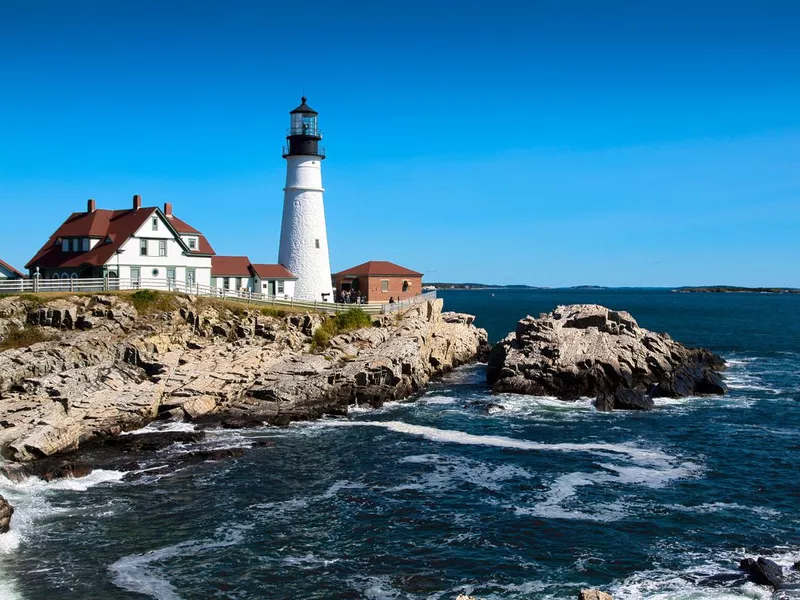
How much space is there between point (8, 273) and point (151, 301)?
12231 mm

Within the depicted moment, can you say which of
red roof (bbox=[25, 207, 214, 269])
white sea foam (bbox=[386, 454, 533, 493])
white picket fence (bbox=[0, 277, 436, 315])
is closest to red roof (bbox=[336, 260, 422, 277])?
white picket fence (bbox=[0, 277, 436, 315])

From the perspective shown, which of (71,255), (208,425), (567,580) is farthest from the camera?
(71,255)

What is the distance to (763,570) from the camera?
18969mm

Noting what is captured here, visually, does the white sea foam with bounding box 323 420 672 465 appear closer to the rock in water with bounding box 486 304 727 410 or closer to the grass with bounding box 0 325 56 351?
the rock in water with bounding box 486 304 727 410

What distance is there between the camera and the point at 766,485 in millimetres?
27141

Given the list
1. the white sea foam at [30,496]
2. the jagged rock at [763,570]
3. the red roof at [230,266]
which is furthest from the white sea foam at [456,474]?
the red roof at [230,266]

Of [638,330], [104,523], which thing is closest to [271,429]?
[104,523]

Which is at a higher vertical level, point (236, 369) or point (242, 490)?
point (236, 369)

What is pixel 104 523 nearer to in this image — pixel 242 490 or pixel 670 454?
pixel 242 490

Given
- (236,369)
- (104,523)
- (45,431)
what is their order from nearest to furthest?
(104,523) < (45,431) < (236,369)

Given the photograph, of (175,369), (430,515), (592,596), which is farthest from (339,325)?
(592,596)

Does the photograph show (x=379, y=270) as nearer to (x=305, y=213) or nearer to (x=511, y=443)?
(x=305, y=213)

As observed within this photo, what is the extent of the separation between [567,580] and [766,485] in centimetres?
1205

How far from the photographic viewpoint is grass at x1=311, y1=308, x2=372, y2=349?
4781cm
